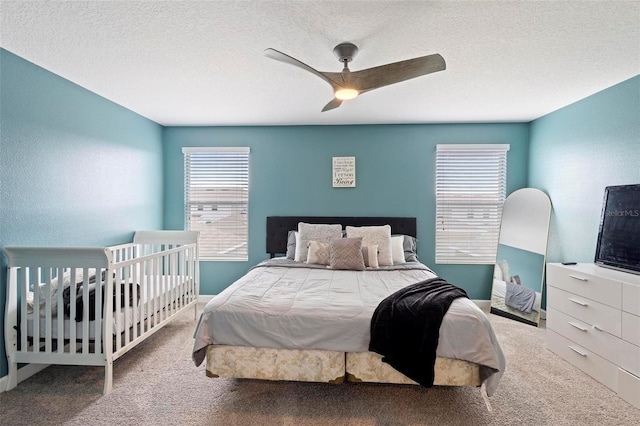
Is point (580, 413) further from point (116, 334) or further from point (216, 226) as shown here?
point (216, 226)

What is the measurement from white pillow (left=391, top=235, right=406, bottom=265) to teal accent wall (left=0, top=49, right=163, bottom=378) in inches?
122

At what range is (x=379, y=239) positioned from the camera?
A: 3.34 metres

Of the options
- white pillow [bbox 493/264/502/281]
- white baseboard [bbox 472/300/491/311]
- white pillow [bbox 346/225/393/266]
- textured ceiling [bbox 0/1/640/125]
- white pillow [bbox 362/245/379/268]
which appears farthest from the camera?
white baseboard [bbox 472/300/491/311]

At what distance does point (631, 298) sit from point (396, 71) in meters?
2.22

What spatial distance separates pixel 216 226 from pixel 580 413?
3.97m

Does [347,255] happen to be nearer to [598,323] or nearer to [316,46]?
[316,46]

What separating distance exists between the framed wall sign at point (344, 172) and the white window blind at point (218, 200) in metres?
1.23

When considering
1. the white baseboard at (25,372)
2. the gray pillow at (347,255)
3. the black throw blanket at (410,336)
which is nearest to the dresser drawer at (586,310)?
the black throw blanket at (410,336)

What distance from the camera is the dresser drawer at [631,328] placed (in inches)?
76.9

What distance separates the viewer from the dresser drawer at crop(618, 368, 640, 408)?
1.92m

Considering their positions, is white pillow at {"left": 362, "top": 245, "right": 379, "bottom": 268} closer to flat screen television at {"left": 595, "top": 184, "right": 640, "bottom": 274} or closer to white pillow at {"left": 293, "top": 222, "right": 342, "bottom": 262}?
white pillow at {"left": 293, "top": 222, "right": 342, "bottom": 262}

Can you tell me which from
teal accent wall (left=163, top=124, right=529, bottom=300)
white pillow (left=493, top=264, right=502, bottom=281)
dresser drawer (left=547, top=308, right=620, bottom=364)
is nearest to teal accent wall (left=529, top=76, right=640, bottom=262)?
teal accent wall (left=163, top=124, right=529, bottom=300)

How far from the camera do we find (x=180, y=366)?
237 centimetres

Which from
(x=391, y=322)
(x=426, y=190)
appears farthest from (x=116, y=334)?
(x=426, y=190)
